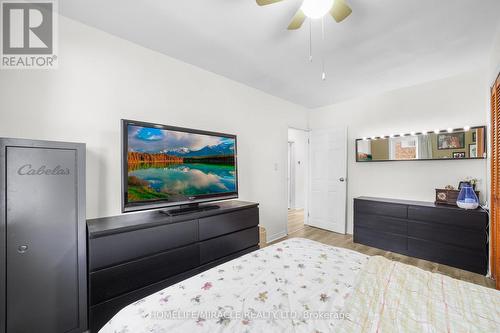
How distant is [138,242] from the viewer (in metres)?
1.73

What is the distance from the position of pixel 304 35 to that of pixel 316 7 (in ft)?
2.26

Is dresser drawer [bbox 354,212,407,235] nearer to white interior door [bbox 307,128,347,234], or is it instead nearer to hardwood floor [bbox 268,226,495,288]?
hardwood floor [bbox 268,226,495,288]

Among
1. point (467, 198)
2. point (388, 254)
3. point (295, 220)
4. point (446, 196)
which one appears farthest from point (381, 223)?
point (295, 220)

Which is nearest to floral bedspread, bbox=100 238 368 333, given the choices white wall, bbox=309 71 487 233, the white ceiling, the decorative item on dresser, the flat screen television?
the flat screen television

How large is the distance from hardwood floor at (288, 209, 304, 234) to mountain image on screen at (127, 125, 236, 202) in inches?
86.8

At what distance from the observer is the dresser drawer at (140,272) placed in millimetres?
1558

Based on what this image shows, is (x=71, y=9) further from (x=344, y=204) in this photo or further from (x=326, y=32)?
(x=344, y=204)

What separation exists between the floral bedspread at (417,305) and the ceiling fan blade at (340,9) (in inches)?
67.9

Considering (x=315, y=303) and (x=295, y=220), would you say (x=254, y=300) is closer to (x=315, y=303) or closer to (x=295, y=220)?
(x=315, y=303)

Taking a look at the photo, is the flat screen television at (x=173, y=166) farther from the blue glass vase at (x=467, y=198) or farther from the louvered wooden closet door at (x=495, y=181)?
the blue glass vase at (x=467, y=198)

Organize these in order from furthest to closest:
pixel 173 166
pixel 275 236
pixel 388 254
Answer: pixel 275 236 → pixel 388 254 → pixel 173 166

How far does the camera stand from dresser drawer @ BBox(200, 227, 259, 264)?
215cm

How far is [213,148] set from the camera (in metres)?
2.54

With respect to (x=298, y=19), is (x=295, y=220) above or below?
below
